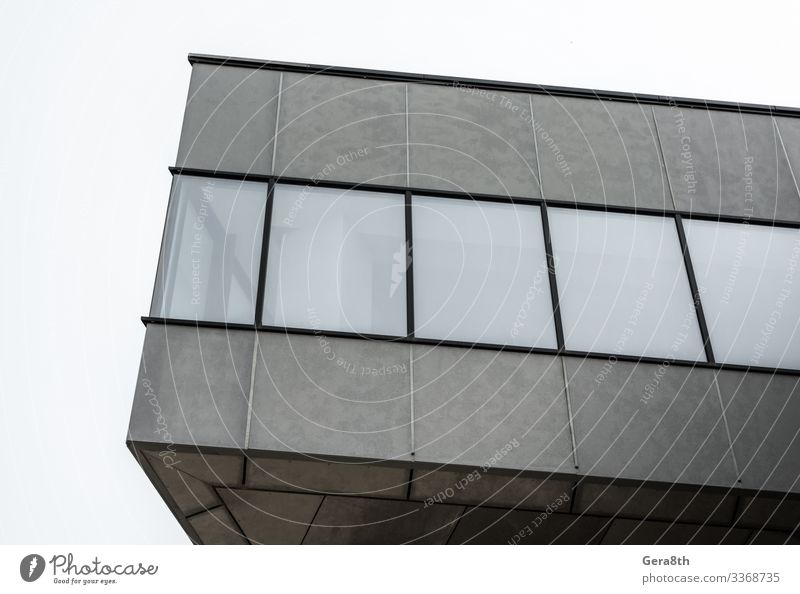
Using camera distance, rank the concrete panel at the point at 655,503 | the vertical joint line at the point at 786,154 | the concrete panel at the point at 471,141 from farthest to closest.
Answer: the vertical joint line at the point at 786,154, the concrete panel at the point at 471,141, the concrete panel at the point at 655,503

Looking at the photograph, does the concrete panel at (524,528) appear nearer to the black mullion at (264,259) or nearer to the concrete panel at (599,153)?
the black mullion at (264,259)

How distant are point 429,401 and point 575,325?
252 centimetres

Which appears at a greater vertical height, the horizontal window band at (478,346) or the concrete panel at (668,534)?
the horizontal window band at (478,346)

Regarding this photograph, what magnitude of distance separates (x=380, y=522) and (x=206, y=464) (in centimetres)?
281

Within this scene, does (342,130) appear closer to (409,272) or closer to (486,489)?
(409,272)

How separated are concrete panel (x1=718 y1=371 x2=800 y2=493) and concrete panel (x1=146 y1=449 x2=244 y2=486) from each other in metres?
6.72

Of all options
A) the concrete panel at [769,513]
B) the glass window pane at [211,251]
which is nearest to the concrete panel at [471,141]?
the glass window pane at [211,251]

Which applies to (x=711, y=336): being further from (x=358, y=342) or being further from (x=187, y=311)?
(x=187, y=311)

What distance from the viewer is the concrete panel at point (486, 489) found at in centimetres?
1362

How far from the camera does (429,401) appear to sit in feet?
45.5

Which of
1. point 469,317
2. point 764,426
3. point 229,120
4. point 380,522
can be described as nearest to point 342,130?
point 229,120

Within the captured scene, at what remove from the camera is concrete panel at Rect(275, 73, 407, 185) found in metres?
15.9

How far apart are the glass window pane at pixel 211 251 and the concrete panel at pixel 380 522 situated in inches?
118

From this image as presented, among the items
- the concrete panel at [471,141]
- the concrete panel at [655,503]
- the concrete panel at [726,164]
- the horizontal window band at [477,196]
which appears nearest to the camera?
the concrete panel at [655,503]
